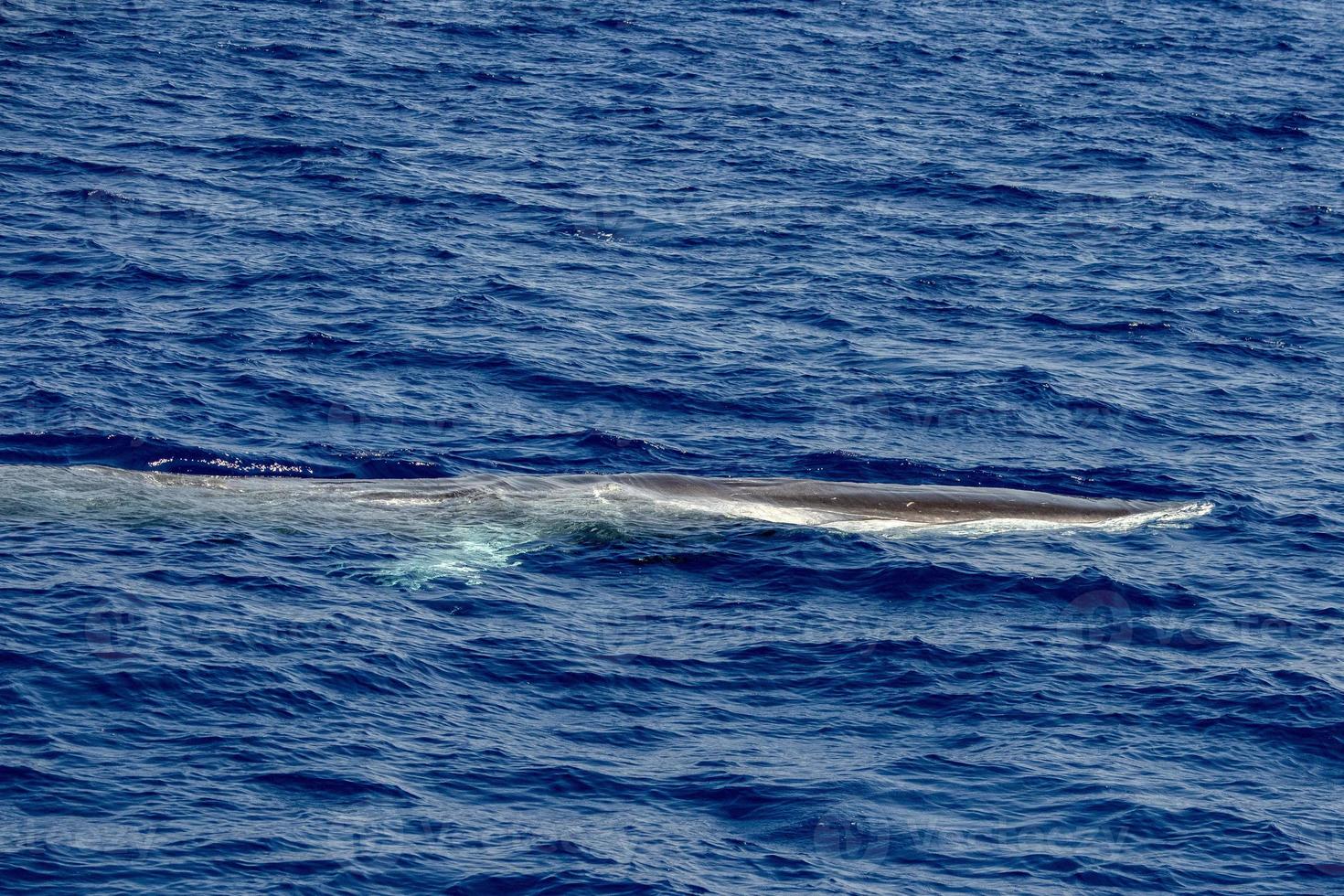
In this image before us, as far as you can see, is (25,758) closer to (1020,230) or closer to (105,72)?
(1020,230)

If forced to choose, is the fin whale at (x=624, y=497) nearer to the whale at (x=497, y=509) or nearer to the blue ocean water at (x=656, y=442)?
the whale at (x=497, y=509)

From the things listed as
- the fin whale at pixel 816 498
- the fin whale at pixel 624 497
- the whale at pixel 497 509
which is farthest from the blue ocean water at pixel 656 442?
the fin whale at pixel 816 498

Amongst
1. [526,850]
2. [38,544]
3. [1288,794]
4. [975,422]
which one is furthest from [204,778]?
[975,422]

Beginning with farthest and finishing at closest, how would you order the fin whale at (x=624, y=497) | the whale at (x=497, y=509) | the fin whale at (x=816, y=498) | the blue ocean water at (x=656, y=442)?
the fin whale at (x=816, y=498) → the fin whale at (x=624, y=497) → the whale at (x=497, y=509) → the blue ocean water at (x=656, y=442)

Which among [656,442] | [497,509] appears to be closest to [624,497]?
[497,509]

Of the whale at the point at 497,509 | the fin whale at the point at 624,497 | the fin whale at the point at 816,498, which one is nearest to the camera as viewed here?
the whale at the point at 497,509

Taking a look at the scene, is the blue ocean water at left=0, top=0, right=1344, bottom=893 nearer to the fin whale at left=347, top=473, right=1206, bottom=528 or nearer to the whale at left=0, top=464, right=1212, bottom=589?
the whale at left=0, top=464, right=1212, bottom=589

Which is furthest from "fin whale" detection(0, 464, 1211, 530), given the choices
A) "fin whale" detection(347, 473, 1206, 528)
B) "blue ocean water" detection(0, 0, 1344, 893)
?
"blue ocean water" detection(0, 0, 1344, 893)

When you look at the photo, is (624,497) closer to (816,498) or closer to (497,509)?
(497,509)
